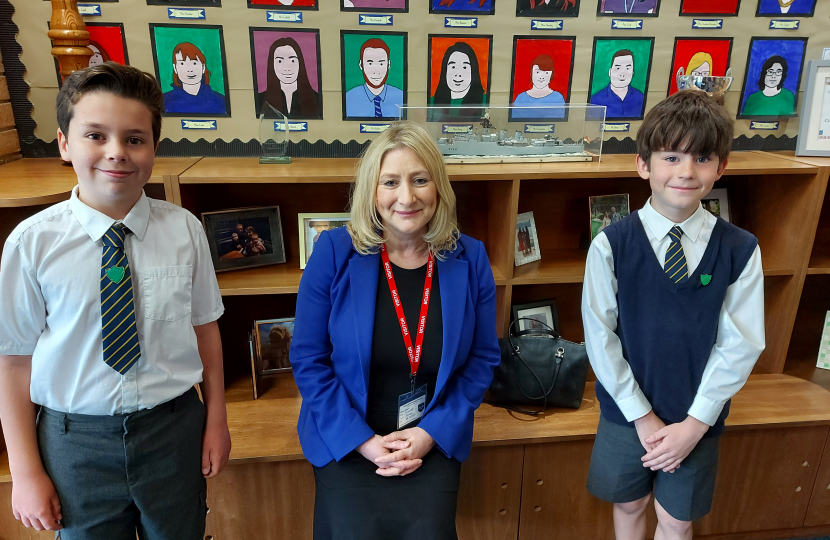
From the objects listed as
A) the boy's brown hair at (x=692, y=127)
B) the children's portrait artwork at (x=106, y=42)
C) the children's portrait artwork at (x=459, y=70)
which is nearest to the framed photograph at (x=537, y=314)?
the children's portrait artwork at (x=459, y=70)

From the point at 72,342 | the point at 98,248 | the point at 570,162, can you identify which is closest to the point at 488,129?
the point at 570,162

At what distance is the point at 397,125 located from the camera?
60.4 inches

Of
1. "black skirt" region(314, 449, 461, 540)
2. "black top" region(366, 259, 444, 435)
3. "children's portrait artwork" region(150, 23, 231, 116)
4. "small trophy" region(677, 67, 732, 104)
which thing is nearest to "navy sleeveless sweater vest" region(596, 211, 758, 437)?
"black top" region(366, 259, 444, 435)

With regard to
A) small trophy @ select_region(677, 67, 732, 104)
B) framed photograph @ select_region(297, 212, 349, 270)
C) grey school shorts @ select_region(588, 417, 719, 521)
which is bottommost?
grey school shorts @ select_region(588, 417, 719, 521)

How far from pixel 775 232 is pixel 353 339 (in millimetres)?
1801

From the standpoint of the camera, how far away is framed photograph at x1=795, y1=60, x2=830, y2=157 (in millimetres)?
2156

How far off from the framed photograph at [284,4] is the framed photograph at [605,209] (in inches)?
53.2

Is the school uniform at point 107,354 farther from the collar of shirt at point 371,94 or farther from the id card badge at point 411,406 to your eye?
the collar of shirt at point 371,94

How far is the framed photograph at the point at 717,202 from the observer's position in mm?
2355

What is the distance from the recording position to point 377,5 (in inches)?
82.6

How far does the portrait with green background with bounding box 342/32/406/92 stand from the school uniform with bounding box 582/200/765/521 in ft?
3.58

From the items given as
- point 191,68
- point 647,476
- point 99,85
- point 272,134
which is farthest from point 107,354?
point 647,476

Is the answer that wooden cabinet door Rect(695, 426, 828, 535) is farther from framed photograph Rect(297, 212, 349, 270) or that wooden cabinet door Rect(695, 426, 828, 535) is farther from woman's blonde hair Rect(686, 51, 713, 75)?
framed photograph Rect(297, 212, 349, 270)

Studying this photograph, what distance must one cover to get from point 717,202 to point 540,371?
1.13 metres
